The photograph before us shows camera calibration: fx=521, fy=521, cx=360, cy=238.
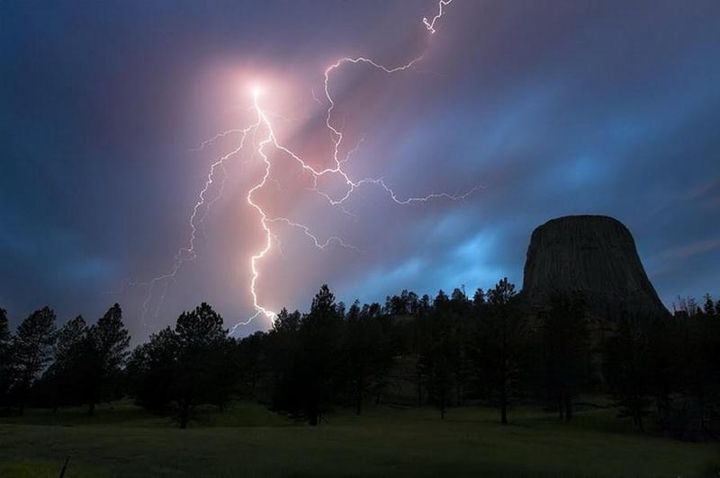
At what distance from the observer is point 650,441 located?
4112cm

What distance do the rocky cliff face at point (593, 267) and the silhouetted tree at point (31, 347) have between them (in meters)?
110

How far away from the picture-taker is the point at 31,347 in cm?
6819

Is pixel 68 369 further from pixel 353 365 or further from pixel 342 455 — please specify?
pixel 342 455

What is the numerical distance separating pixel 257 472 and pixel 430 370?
5676 centimetres

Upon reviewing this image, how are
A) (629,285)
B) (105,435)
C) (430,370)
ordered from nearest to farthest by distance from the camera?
(105,435)
(430,370)
(629,285)

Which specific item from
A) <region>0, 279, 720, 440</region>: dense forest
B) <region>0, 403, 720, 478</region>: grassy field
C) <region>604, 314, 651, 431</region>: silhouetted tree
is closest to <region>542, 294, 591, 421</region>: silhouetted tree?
<region>0, 279, 720, 440</region>: dense forest

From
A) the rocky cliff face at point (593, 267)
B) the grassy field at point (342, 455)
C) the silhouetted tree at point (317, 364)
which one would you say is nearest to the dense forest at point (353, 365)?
the silhouetted tree at point (317, 364)

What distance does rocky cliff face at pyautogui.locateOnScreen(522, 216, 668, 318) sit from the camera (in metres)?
136

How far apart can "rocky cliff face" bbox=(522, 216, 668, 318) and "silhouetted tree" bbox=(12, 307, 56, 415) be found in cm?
11021

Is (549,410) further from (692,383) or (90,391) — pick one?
(90,391)

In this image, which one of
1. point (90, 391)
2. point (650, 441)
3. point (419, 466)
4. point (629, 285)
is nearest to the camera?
point (419, 466)

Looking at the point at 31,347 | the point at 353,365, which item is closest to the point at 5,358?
the point at 31,347

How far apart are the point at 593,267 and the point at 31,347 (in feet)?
422

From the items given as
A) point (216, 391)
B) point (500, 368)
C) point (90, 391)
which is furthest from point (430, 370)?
point (90, 391)
